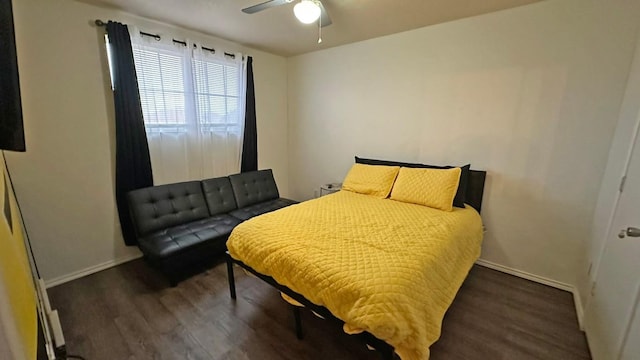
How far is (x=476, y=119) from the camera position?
2.61 metres

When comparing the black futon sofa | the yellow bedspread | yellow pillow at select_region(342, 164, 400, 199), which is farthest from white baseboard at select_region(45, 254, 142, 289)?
yellow pillow at select_region(342, 164, 400, 199)

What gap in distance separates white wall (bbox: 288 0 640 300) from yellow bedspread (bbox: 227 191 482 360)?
0.56 metres

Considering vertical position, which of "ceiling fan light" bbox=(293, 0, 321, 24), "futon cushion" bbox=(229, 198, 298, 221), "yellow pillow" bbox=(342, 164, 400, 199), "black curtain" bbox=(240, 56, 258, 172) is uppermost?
"ceiling fan light" bbox=(293, 0, 321, 24)

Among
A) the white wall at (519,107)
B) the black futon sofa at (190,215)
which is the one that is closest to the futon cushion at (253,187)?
the black futon sofa at (190,215)

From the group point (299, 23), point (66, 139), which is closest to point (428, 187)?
point (299, 23)

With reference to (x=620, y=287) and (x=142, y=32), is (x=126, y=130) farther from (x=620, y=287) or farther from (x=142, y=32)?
(x=620, y=287)

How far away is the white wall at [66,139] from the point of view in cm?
210

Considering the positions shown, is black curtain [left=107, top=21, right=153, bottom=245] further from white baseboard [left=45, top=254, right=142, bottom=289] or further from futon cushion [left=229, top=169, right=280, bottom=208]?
futon cushion [left=229, top=169, right=280, bottom=208]

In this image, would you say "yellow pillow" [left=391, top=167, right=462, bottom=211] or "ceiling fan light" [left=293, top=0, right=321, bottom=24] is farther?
"yellow pillow" [left=391, top=167, right=462, bottom=211]

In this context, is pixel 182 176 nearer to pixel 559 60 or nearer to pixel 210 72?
pixel 210 72

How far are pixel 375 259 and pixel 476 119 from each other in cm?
196

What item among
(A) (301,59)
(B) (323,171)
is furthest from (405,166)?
(A) (301,59)

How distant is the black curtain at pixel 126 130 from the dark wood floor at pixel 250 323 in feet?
2.62

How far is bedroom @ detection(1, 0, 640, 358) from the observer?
206cm
